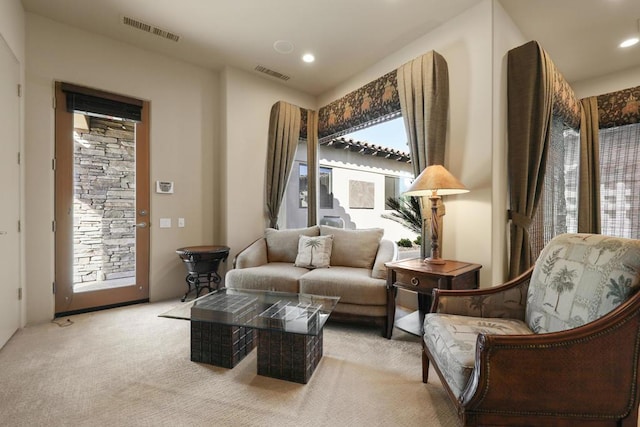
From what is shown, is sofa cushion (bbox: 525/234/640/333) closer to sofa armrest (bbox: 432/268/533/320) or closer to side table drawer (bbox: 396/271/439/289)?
sofa armrest (bbox: 432/268/533/320)

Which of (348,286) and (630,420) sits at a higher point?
(348,286)

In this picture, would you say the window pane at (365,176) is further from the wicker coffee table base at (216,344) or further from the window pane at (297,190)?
the wicker coffee table base at (216,344)

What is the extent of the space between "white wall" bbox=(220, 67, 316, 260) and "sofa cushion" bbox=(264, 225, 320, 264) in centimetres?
53

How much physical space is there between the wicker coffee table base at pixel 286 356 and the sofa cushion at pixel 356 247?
1390 mm

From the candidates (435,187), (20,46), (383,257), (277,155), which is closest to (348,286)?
(383,257)

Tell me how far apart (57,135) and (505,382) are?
4.24m

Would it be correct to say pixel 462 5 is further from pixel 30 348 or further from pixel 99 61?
pixel 30 348

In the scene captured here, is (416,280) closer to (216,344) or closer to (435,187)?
(435,187)

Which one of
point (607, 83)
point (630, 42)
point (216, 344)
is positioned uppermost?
point (630, 42)

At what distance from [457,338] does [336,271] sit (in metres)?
1.60

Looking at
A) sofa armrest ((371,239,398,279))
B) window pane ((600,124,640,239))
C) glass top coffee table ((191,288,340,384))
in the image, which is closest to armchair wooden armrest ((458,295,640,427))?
glass top coffee table ((191,288,340,384))

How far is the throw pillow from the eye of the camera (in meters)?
3.19

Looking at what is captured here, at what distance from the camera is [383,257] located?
9.30 feet

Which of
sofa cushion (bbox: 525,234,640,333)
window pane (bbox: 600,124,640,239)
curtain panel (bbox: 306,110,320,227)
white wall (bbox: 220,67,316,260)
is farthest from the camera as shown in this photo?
curtain panel (bbox: 306,110,320,227)
